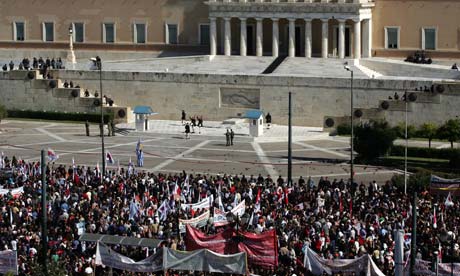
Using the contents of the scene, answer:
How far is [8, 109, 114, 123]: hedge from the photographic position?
83.4m

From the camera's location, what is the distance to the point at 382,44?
86062 mm

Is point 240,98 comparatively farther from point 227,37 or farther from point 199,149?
point 199,149

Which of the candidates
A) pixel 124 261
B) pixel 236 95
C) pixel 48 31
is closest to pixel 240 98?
pixel 236 95

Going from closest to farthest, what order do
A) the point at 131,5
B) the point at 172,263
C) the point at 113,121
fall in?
the point at 172,263 → the point at 113,121 → the point at 131,5

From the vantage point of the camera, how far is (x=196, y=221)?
151ft

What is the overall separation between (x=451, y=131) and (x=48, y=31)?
37.8 m

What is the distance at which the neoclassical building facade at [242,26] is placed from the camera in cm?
8425

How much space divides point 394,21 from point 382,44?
173 cm

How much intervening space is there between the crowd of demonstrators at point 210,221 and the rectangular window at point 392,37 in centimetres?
2978

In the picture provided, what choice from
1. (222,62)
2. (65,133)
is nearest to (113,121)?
(65,133)

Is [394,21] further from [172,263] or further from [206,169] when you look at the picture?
[172,263]

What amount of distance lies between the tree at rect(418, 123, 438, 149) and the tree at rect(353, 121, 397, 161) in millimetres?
3822

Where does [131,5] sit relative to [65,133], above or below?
above

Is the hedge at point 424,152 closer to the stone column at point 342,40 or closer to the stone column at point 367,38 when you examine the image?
the stone column at point 342,40
